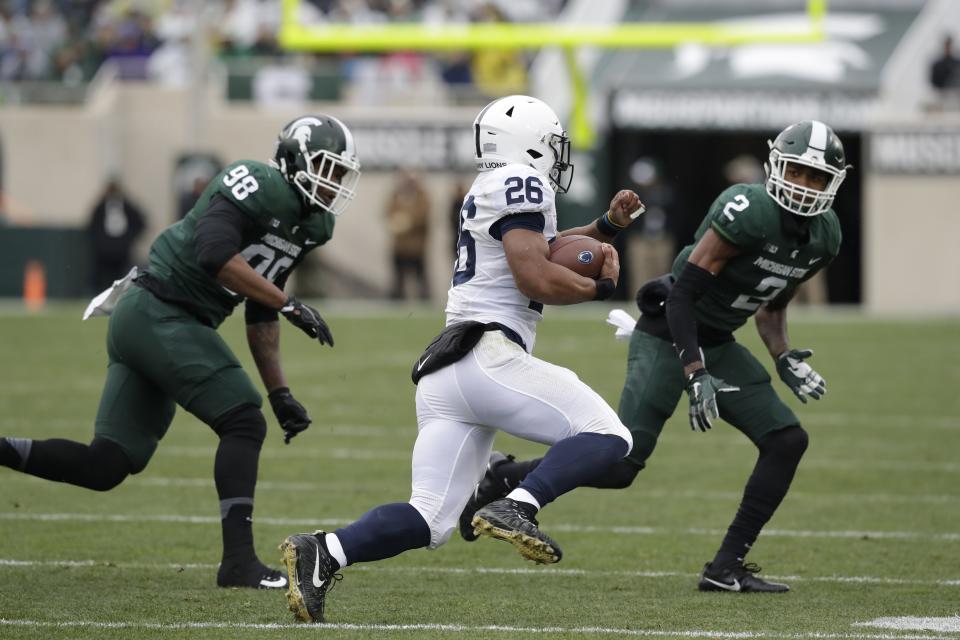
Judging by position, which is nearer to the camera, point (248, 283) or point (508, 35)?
Answer: point (248, 283)

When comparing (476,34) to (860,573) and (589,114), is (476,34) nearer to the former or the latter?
(589,114)

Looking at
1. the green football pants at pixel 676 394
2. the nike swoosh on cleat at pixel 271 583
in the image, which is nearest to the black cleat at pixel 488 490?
the green football pants at pixel 676 394

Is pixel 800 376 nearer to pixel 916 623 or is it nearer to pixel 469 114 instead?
pixel 916 623

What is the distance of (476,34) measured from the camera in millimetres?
18016

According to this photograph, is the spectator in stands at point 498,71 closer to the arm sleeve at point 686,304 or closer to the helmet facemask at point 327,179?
the helmet facemask at point 327,179

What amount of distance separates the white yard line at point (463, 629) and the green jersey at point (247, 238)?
128 centimetres

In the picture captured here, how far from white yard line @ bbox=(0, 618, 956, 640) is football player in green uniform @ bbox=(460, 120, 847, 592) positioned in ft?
1.85

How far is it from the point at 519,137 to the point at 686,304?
0.89 metres

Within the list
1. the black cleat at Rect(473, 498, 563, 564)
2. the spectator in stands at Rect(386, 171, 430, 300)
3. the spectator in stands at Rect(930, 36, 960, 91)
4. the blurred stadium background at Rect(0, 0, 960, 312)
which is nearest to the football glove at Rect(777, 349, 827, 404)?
the black cleat at Rect(473, 498, 563, 564)

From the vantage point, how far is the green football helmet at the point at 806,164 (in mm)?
5285

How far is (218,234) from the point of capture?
5305mm

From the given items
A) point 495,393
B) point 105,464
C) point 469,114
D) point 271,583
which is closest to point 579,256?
point 495,393

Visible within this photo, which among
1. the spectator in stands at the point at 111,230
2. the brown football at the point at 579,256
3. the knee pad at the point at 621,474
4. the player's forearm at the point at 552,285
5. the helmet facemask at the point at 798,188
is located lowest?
the spectator in stands at the point at 111,230

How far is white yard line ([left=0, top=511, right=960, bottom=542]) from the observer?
6.55 meters
